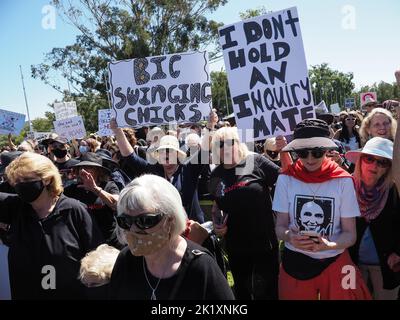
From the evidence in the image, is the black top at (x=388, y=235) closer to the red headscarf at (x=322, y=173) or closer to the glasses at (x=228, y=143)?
the red headscarf at (x=322, y=173)

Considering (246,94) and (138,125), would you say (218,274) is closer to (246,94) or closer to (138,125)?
(246,94)

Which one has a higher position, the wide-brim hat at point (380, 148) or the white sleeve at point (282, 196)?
the wide-brim hat at point (380, 148)

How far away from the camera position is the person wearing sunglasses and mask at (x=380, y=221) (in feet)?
9.22

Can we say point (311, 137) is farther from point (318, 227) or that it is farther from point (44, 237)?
point (44, 237)

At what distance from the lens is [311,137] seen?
2.82m

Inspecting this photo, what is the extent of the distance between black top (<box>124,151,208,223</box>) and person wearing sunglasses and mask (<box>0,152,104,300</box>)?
3.98 feet

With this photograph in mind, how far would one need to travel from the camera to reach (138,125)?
4.62 m

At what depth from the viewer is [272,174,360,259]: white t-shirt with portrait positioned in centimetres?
263

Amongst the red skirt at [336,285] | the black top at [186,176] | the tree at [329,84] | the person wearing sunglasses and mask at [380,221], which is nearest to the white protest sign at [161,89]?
the black top at [186,176]

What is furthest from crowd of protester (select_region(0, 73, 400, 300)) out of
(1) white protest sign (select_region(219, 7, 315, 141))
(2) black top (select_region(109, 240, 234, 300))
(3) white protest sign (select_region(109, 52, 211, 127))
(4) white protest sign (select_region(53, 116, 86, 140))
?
(4) white protest sign (select_region(53, 116, 86, 140))

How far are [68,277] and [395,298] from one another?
7.47ft

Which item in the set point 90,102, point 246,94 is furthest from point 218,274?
point 90,102

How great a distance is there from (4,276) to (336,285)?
2321 mm

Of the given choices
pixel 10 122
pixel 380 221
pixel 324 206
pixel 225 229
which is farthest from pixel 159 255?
pixel 10 122
